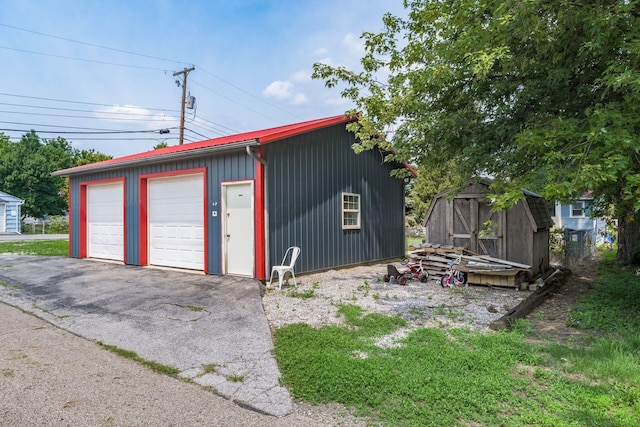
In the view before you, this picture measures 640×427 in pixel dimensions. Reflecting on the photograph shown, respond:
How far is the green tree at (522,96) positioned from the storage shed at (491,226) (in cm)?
128

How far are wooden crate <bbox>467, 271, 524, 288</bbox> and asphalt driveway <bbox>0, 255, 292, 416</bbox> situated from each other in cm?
440

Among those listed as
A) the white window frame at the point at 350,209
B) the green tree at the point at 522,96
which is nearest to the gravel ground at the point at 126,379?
A: the green tree at the point at 522,96

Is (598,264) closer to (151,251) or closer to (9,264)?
Answer: (151,251)

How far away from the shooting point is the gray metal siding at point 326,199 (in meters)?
7.90

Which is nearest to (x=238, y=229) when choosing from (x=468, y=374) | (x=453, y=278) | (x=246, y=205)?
(x=246, y=205)

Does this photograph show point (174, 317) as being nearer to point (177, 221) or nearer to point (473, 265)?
point (177, 221)

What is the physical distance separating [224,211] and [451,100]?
16.9 ft

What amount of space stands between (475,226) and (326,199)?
11.5 feet

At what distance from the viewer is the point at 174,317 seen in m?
5.23

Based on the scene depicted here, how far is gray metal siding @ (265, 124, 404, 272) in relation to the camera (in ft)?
25.9

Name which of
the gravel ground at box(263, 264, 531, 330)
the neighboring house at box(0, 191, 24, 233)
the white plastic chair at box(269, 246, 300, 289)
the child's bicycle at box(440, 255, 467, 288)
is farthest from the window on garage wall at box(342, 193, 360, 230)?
the neighboring house at box(0, 191, 24, 233)

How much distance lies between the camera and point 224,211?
8.11 meters

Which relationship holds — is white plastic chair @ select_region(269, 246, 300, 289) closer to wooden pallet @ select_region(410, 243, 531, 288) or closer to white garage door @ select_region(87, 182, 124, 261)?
wooden pallet @ select_region(410, 243, 531, 288)

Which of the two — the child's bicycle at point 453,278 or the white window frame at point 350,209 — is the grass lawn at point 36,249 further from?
the child's bicycle at point 453,278
